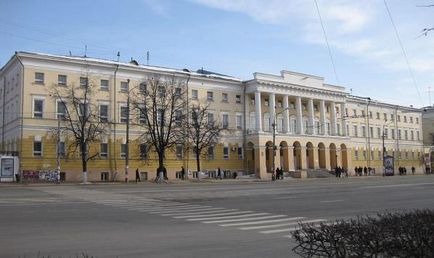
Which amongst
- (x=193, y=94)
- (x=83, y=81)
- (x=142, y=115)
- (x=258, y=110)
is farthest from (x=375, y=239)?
(x=258, y=110)

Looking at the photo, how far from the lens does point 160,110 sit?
197ft

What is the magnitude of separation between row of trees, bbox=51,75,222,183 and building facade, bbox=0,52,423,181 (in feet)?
2.92

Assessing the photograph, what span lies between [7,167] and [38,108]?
328 inches

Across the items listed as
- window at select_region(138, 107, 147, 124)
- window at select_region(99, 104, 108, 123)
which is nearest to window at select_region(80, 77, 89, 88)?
window at select_region(99, 104, 108, 123)

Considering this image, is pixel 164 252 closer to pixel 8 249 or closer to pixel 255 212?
pixel 8 249

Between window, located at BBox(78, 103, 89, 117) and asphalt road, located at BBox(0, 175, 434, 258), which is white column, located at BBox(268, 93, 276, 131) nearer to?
window, located at BBox(78, 103, 89, 117)

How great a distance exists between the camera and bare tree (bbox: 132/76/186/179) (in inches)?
2311

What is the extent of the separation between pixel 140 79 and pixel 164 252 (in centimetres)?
5570

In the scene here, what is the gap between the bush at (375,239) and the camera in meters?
5.03

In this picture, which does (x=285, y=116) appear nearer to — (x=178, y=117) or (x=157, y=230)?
(x=178, y=117)

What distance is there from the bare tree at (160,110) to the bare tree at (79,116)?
17.4 feet

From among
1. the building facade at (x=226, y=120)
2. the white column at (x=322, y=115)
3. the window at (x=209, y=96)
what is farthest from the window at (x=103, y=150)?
the white column at (x=322, y=115)

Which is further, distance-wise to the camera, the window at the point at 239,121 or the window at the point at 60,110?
the window at the point at 239,121

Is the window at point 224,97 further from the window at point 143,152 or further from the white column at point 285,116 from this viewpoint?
the window at point 143,152
